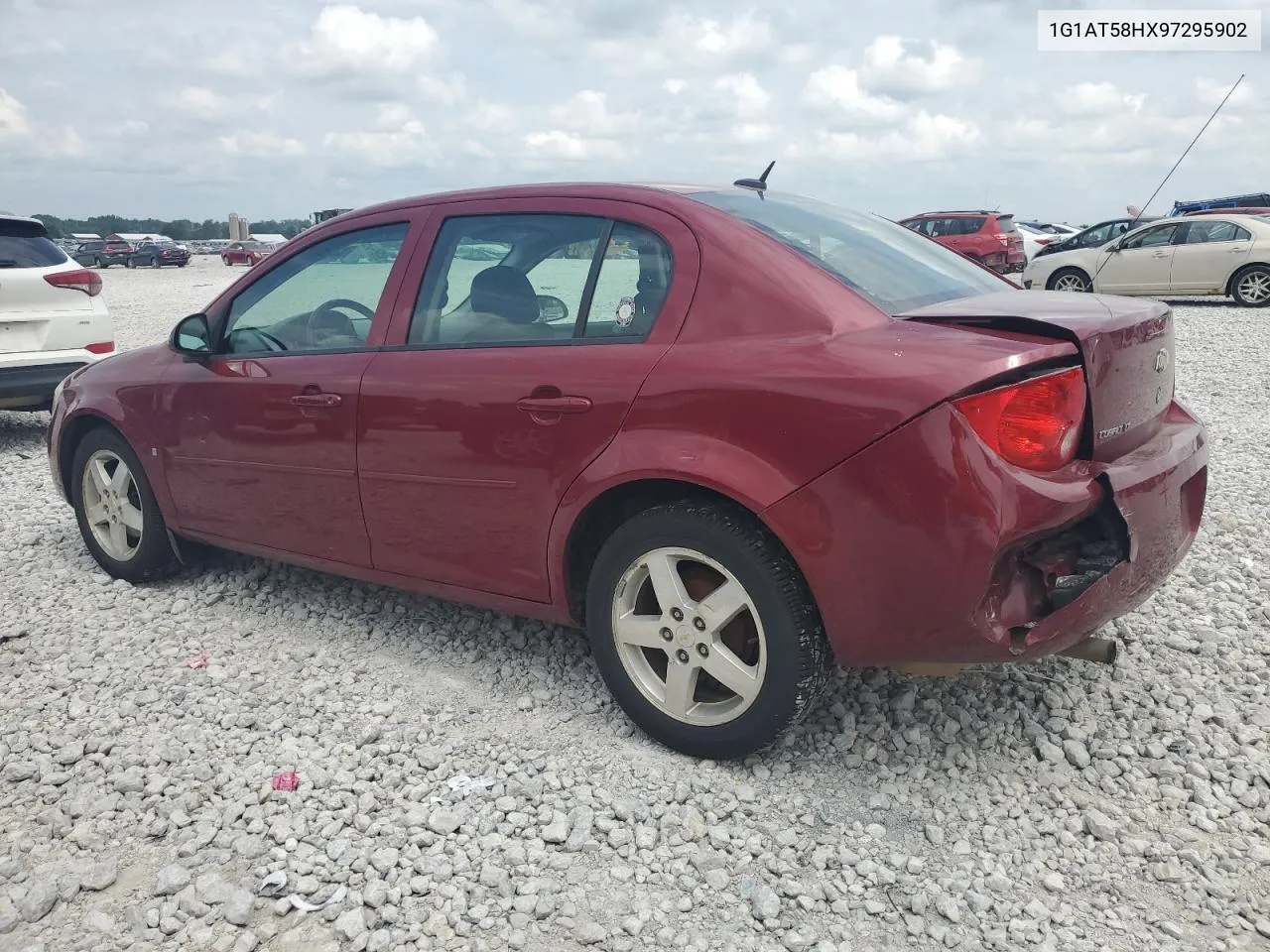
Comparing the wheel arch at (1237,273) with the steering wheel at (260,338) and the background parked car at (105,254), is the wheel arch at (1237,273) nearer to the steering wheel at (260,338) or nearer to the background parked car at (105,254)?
the steering wheel at (260,338)

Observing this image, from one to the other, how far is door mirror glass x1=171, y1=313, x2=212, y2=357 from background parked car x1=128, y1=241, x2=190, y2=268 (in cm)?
5076

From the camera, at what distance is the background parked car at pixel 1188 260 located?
1554cm

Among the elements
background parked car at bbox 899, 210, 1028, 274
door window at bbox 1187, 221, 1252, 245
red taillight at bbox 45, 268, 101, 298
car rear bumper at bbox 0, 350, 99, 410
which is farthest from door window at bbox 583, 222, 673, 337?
background parked car at bbox 899, 210, 1028, 274

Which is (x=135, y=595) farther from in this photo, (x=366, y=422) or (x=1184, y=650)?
(x=1184, y=650)

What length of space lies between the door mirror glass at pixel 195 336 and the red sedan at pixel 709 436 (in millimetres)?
126

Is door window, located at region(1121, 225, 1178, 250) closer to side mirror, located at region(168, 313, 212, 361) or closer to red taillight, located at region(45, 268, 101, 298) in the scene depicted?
red taillight, located at region(45, 268, 101, 298)

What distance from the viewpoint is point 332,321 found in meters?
3.85

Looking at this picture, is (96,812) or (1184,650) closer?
(96,812)

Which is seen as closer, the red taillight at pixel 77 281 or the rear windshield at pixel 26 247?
the rear windshield at pixel 26 247

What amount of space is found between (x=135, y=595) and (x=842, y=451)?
3422 millimetres

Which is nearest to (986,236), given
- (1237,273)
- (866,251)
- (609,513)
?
(1237,273)

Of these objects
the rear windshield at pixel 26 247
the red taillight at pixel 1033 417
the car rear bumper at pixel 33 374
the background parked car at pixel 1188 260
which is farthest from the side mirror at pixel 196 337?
the background parked car at pixel 1188 260

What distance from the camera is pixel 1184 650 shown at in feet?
11.9

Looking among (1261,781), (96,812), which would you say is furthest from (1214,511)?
(96,812)
